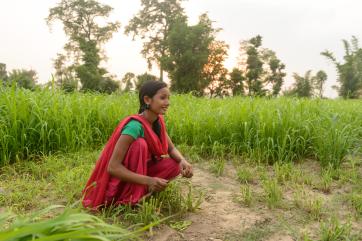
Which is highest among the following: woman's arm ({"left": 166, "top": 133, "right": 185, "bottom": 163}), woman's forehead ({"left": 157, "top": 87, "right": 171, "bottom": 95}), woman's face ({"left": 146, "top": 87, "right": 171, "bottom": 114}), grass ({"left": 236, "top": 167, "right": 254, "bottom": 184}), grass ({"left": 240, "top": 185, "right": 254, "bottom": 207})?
woman's forehead ({"left": 157, "top": 87, "right": 171, "bottom": 95})

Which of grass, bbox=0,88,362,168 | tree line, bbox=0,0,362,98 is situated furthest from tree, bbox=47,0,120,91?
grass, bbox=0,88,362,168

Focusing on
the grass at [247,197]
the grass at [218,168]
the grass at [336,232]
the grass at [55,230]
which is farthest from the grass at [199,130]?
the grass at [55,230]

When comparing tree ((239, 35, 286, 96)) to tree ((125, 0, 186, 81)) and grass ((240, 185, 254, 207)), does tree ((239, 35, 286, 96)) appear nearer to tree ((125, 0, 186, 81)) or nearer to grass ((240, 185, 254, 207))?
tree ((125, 0, 186, 81))

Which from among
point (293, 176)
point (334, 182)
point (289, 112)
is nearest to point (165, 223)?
point (293, 176)

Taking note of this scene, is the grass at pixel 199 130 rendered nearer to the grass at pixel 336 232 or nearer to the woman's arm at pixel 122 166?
the grass at pixel 336 232

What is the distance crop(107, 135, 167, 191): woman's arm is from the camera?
2.87 meters

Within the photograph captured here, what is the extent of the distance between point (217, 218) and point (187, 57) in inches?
996

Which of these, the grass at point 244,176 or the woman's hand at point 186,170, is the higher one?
the woman's hand at point 186,170

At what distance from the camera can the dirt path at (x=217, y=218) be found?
281 centimetres

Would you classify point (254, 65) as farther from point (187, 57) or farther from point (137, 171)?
point (137, 171)

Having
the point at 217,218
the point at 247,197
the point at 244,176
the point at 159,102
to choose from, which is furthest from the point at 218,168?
the point at 159,102

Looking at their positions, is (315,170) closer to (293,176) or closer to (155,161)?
(293,176)

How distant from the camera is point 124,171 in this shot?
2.89 meters

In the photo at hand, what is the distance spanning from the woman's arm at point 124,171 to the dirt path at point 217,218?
1.12 ft
